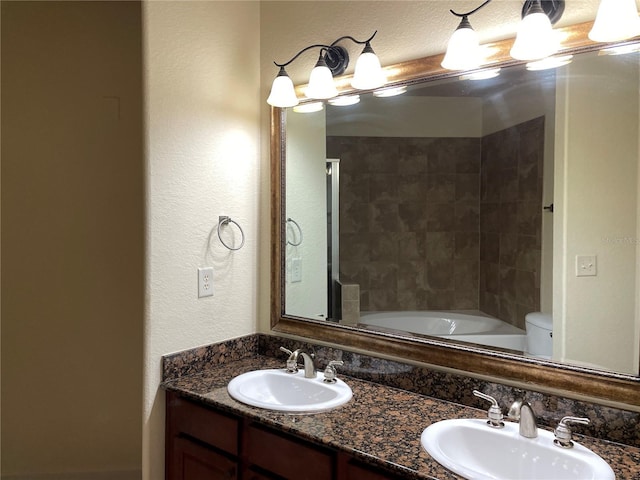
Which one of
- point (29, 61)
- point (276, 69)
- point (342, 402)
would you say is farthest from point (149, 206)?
point (29, 61)

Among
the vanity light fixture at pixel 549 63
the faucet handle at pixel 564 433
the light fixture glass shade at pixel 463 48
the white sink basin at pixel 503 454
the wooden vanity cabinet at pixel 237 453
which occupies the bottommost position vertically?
the wooden vanity cabinet at pixel 237 453

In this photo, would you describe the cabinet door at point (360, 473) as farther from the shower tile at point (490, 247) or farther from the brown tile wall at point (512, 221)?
the shower tile at point (490, 247)

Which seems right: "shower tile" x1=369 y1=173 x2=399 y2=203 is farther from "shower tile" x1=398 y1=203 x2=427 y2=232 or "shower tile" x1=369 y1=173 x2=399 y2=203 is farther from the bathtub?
the bathtub

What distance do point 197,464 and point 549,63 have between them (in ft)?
5.61

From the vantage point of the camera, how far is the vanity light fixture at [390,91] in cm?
171

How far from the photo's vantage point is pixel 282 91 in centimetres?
183

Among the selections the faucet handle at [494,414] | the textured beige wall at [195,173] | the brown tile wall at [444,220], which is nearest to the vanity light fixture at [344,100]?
the brown tile wall at [444,220]

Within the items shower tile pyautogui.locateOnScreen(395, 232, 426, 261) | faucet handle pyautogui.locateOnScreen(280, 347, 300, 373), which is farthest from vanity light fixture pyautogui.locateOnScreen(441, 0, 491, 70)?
faucet handle pyautogui.locateOnScreen(280, 347, 300, 373)

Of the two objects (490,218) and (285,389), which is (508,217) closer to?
(490,218)

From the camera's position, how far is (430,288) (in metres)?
1.76

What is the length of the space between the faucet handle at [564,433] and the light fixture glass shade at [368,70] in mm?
1177

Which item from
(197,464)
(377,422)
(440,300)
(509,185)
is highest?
(509,185)

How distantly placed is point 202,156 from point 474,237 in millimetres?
1050

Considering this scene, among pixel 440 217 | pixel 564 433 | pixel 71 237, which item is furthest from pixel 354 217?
pixel 71 237
